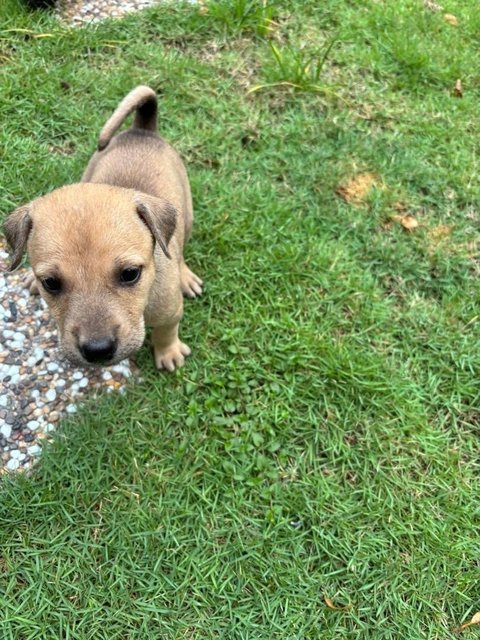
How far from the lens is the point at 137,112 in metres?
4.05

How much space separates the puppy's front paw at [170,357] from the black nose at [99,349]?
118 cm

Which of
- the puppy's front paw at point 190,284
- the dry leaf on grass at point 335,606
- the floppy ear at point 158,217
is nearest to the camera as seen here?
the floppy ear at point 158,217

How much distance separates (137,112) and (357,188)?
2.10 m

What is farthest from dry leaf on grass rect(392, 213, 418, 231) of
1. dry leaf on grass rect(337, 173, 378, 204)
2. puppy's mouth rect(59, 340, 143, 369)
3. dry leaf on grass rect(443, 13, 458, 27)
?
puppy's mouth rect(59, 340, 143, 369)

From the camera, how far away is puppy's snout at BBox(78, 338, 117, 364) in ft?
8.91

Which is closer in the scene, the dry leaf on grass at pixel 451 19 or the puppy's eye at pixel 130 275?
the puppy's eye at pixel 130 275

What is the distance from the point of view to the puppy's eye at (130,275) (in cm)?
282

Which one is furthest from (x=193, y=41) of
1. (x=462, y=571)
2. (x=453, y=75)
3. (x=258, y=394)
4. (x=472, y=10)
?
(x=462, y=571)

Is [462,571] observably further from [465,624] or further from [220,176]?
[220,176]

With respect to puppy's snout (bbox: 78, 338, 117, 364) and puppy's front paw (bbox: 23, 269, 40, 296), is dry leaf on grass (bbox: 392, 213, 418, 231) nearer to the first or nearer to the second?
puppy's front paw (bbox: 23, 269, 40, 296)

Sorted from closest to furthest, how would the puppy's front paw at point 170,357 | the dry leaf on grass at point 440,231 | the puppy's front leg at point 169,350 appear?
the puppy's front leg at point 169,350, the puppy's front paw at point 170,357, the dry leaf on grass at point 440,231

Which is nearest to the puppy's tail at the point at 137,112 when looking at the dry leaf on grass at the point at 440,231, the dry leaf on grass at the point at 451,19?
the dry leaf on grass at the point at 440,231

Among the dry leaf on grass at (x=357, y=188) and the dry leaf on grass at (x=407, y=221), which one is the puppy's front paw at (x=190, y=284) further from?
the dry leaf on grass at (x=407, y=221)

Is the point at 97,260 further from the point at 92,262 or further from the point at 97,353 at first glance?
the point at 97,353
